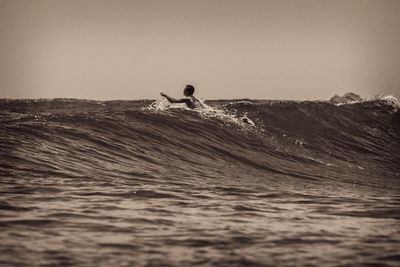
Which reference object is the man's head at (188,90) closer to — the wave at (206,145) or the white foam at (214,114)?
the white foam at (214,114)

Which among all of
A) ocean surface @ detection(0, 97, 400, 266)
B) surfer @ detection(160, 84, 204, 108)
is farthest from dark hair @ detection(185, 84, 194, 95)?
ocean surface @ detection(0, 97, 400, 266)

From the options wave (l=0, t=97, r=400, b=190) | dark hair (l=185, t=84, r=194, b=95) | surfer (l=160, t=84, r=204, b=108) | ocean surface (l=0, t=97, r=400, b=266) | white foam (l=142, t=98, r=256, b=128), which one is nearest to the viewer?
ocean surface (l=0, t=97, r=400, b=266)

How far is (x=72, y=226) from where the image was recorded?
12.1 feet

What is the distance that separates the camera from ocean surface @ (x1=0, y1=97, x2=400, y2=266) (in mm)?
3293

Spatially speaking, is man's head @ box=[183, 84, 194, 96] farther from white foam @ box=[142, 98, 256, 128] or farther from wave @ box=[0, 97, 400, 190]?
wave @ box=[0, 97, 400, 190]

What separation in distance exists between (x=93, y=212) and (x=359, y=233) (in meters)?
2.06

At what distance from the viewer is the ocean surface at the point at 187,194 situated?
329 cm

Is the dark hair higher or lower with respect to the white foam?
higher

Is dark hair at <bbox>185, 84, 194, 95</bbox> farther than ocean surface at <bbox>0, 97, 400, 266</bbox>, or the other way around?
dark hair at <bbox>185, 84, 194, 95</bbox>

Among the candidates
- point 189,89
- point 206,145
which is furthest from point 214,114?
point 206,145

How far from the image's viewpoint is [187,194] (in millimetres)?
5258

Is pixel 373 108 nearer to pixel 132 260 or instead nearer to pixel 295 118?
A: pixel 295 118

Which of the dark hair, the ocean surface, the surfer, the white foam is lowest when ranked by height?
the ocean surface

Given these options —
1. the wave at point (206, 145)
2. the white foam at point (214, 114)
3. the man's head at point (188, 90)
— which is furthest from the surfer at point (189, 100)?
the wave at point (206, 145)
